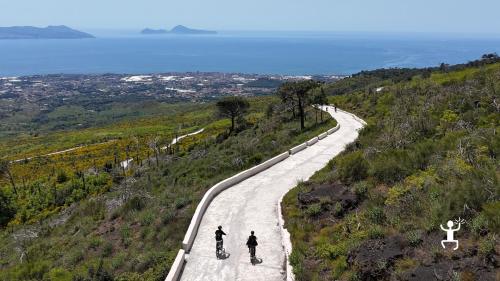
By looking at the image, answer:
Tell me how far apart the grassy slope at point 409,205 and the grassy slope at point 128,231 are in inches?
166

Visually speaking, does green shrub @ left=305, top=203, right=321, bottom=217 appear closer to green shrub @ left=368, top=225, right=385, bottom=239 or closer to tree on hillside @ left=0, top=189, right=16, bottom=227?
green shrub @ left=368, top=225, right=385, bottom=239

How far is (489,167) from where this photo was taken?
11758mm

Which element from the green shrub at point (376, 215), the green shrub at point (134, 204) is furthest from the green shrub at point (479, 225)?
the green shrub at point (134, 204)

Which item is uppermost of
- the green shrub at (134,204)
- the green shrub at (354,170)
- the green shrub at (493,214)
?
the green shrub at (493,214)

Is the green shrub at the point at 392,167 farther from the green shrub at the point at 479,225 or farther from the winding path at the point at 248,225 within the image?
the green shrub at the point at 479,225

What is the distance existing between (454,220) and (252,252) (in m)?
5.26

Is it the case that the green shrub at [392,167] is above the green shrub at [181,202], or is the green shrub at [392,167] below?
above

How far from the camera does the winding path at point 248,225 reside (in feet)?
39.6

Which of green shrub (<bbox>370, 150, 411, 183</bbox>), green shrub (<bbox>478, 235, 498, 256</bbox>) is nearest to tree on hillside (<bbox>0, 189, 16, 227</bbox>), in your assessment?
green shrub (<bbox>370, 150, 411, 183</bbox>)

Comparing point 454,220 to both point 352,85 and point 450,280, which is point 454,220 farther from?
point 352,85

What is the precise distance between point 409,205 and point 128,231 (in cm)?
978

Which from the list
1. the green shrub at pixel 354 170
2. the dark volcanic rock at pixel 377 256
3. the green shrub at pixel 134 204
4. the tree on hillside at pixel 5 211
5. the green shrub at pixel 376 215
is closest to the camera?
the dark volcanic rock at pixel 377 256

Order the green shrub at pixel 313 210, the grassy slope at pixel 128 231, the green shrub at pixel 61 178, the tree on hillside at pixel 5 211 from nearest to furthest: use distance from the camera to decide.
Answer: the grassy slope at pixel 128 231 < the green shrub at pixel 313 210 < the tree on hillside at pixel 5 211 < the green shrub at pixel 61 178

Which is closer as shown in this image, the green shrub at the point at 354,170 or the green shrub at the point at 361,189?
the green shrub at the point at 361,189
